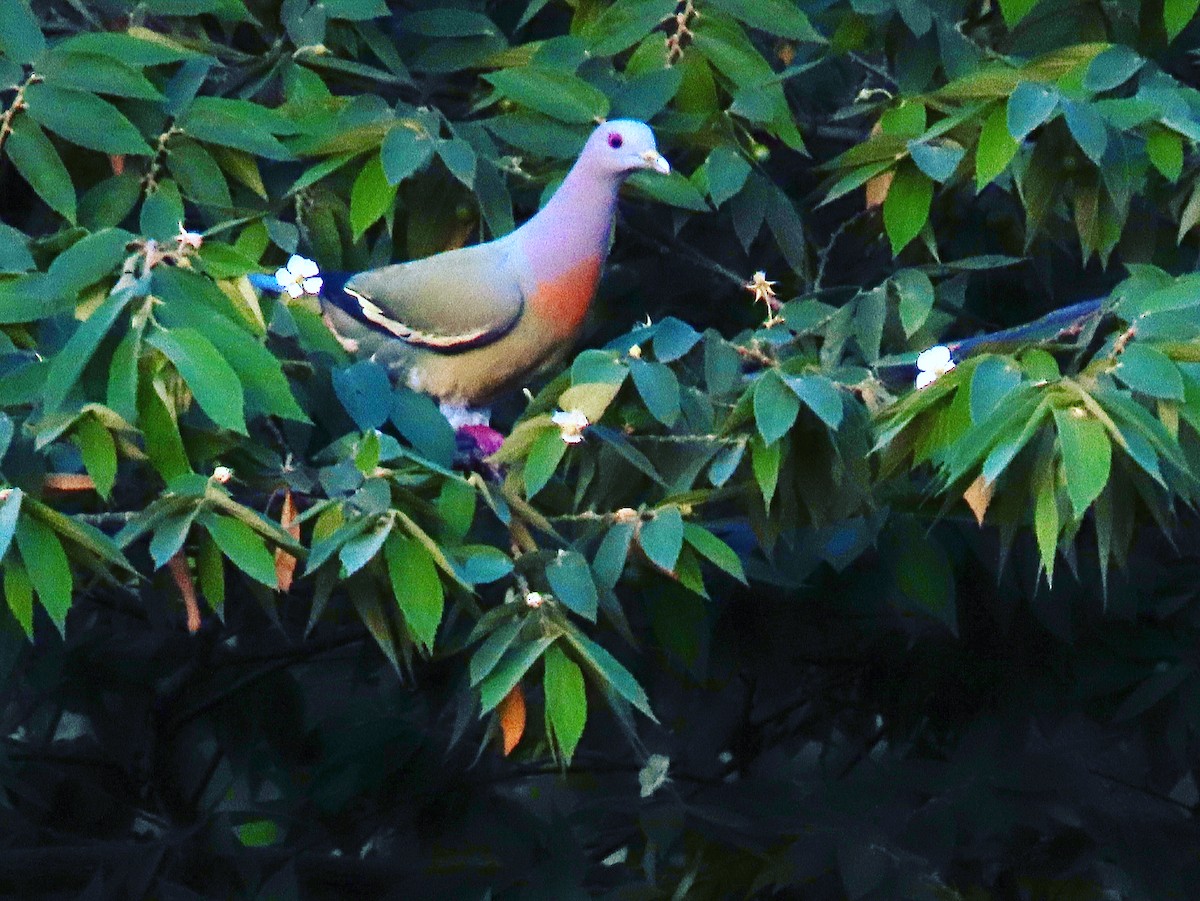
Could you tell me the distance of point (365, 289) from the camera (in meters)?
3.76

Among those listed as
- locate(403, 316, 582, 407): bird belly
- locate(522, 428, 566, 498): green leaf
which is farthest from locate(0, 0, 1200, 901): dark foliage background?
locate(403, 316, 582, 407): bird belly

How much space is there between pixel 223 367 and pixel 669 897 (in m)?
1.89

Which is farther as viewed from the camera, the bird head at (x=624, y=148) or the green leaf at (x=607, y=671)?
the bird head at (x=624, y=148)

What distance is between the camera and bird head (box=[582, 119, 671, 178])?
3.63 m

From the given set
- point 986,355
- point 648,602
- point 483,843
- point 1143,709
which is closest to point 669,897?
point 483,843

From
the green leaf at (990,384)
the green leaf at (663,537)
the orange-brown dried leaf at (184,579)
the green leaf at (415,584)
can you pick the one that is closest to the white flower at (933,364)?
the green leaf at (990,384)

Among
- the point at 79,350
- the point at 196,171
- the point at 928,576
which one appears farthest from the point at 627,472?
the point at 196,171

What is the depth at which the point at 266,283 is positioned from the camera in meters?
3.52

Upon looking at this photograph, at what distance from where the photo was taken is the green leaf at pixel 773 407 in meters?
2.84

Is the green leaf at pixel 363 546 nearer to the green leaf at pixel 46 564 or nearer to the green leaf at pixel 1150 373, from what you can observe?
the green leaf at pixel 46 564

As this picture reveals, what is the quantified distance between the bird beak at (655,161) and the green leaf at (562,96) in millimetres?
149

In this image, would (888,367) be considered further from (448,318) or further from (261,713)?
(261,713)

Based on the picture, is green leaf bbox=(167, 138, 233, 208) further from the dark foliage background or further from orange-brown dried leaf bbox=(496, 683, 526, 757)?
orange-brown dried leaf bbox=(496, 683, 526, 757)

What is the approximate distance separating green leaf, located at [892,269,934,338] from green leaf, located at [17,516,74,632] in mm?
1493
